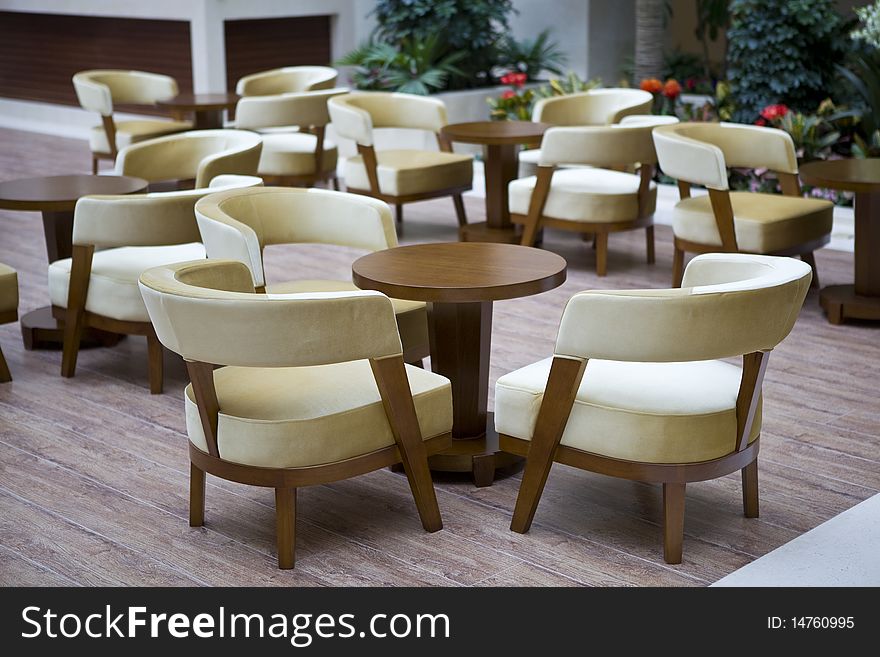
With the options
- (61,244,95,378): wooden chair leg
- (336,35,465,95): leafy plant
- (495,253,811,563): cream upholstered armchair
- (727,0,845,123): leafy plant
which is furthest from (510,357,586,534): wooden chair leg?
(336,35,465,95): leafy plant

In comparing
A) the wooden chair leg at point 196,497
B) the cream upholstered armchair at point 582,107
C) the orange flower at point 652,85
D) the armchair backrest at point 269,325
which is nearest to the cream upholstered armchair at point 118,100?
the cream upholstered armchair at point 582,107

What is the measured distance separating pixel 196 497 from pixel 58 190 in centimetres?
230

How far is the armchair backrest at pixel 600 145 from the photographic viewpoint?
628cm

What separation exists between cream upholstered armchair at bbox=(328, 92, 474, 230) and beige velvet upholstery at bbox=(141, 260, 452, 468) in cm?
378

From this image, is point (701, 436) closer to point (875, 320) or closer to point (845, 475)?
point (845, 475)

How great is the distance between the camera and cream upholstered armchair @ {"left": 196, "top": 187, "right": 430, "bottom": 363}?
422cm

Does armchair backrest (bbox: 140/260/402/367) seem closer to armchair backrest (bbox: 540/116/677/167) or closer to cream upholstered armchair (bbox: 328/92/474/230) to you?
armchair backrest (bbox: 540/116/677/167)

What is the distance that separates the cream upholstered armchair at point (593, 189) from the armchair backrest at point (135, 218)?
2310mm

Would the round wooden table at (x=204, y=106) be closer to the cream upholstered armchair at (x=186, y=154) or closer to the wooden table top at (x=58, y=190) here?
the cream upholstered armchair at (x=186, y=154)

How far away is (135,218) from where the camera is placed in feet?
15.0

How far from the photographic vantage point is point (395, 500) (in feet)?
12.2

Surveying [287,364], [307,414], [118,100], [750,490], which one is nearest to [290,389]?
[307,414]

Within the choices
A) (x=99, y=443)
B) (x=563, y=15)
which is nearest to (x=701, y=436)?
(x=99, y=443)
